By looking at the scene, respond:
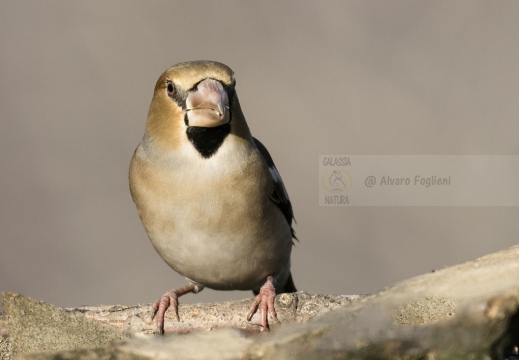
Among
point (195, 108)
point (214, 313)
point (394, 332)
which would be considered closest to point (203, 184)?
point (195, 108)

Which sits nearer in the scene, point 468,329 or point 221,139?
point 468,329

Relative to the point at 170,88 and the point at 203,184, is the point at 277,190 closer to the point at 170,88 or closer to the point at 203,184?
the point at 203,184

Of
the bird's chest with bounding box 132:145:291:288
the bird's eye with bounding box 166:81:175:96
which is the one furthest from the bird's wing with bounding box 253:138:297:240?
the bird's eye with bounding box 166:81:175:96

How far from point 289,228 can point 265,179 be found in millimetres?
394

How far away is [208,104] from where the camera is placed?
223 cm

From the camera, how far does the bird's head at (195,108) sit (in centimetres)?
226

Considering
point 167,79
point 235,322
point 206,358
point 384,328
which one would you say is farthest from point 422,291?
point 167,79

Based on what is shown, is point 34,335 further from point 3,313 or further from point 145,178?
point 145,178

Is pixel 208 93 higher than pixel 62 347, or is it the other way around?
pixel 208 93

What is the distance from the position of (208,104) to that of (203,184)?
28cm

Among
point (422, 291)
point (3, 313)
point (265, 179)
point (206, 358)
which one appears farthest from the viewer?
point (265, 179)

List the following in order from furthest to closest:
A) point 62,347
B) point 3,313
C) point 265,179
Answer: point 265,179, point 3,313, point 62,347

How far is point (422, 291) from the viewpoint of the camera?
179cm

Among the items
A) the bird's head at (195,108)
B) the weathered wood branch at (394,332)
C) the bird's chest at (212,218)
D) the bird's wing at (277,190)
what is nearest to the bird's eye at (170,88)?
the bird's head at (195,108)
